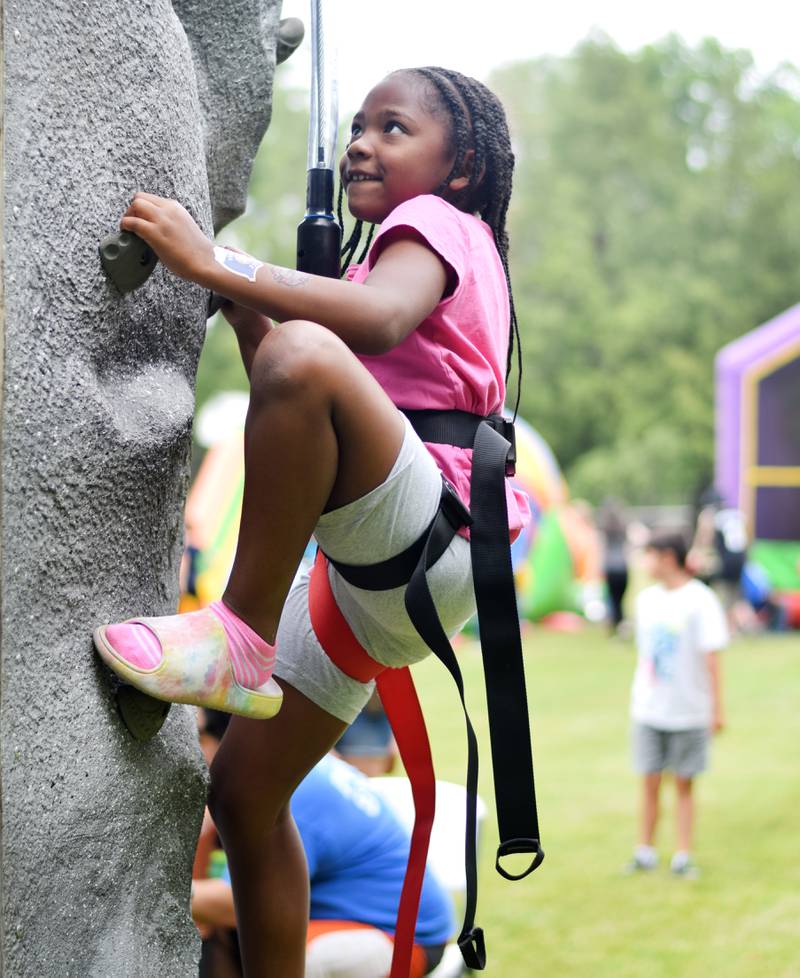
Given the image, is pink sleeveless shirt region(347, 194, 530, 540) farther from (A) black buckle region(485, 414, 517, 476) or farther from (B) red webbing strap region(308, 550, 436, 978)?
(B) red webbing strap region(308, 550, 436, 978)

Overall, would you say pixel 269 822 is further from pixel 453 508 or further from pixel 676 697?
pixel 676 697

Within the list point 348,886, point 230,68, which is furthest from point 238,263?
point 348,886

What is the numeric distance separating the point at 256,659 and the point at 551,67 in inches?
1234

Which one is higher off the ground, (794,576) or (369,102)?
(369,102)

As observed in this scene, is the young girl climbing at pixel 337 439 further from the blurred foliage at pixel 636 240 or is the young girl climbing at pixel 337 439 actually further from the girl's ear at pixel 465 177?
the blurred foliage at pixel 636 240

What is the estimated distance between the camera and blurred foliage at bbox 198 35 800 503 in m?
25.6

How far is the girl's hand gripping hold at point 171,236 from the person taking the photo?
188cm

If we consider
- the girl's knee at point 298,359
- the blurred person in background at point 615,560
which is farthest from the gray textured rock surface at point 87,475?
the blurred person in background at point 615,560

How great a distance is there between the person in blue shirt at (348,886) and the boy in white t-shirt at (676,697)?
257 cm

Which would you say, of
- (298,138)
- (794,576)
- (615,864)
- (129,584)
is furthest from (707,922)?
(298,138)

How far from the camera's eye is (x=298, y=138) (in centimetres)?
2788

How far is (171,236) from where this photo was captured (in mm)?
1888

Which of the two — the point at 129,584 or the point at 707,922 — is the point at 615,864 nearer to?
the point at 707,922

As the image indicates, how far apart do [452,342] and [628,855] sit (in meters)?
4.62
